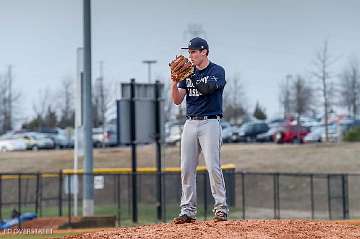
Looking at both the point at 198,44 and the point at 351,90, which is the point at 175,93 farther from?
the point at 351,90

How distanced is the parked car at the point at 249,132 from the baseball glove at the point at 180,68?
50714 millimetres

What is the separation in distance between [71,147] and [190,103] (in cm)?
4989

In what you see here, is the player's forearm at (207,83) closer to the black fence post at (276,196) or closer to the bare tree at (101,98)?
the black fence post at (276,196)

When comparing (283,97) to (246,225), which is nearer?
(246,225)

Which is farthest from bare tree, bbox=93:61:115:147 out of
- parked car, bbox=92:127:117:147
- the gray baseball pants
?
the gray baseball pants

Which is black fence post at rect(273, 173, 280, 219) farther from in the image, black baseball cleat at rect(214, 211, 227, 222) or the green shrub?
the green shrub

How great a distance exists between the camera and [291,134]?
5366 cm

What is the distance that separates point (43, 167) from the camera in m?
41.6

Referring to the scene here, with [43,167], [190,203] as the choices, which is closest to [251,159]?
[43,167]

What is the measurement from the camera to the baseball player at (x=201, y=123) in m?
8.97

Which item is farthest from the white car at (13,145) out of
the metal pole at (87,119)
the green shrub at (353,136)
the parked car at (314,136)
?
the metal pole at (87,119)

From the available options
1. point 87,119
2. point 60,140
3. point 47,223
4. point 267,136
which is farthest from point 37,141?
point 47,223

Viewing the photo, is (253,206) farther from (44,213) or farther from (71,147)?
(71,147)

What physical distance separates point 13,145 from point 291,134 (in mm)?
19365
